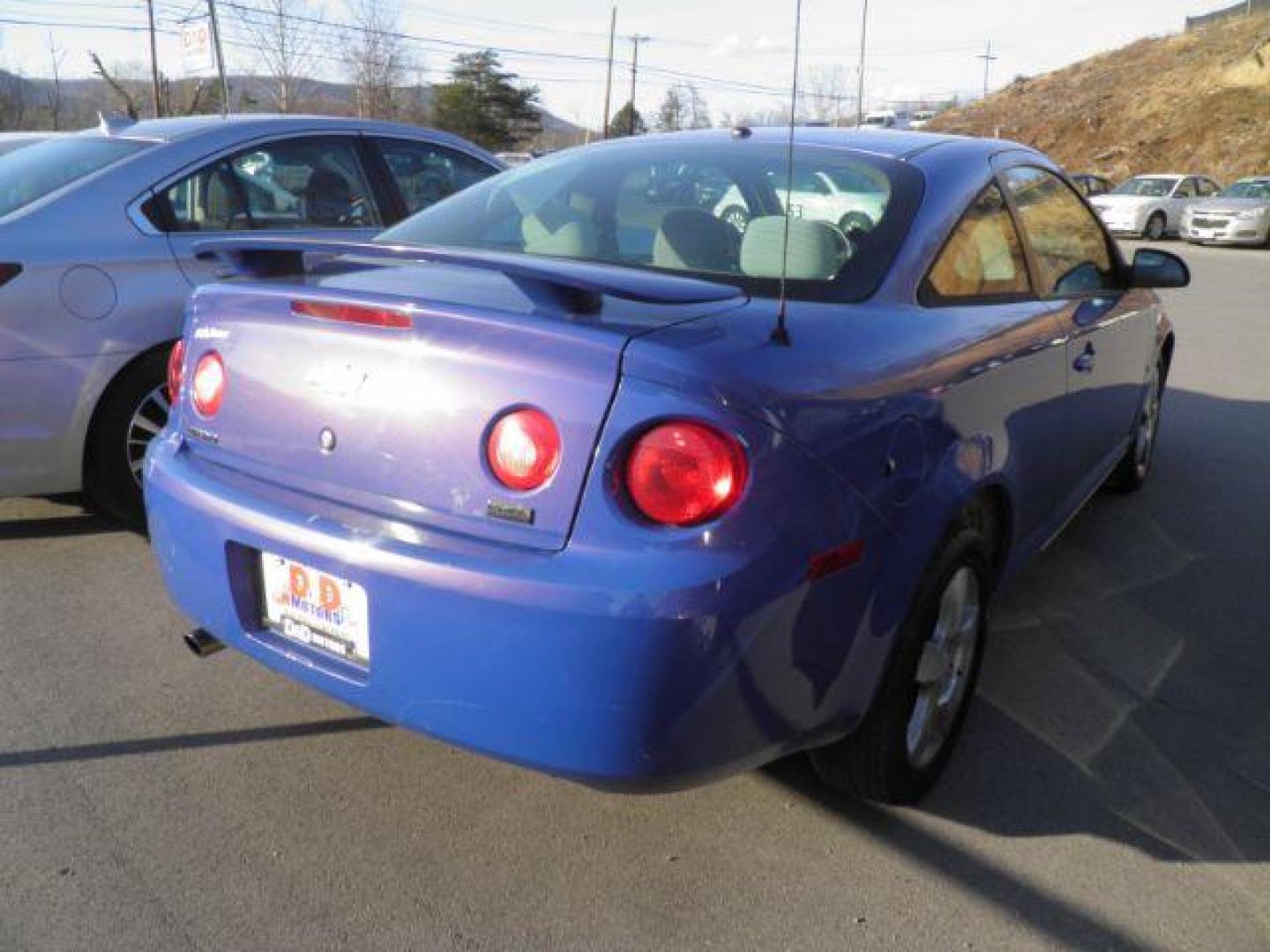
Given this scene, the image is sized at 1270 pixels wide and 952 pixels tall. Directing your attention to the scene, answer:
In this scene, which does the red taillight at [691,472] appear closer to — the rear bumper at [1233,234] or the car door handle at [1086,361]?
the car door handle at [1086,361]

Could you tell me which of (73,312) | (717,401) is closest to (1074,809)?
(717,401)

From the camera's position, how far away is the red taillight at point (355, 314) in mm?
2111

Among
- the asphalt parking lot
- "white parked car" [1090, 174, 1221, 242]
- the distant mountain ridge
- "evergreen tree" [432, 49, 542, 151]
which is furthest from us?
"evergreen tree" [432, 49, 542, 151]

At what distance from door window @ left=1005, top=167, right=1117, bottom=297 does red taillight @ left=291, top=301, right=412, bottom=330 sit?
200cm

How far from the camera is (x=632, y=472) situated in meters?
1.91

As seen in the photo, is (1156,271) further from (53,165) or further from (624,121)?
(624,121)

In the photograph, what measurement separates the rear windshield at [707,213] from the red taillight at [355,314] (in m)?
0.72

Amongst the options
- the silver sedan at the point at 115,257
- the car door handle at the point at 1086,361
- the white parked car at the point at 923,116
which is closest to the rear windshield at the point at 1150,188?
the car door handle at the point at 1086,361

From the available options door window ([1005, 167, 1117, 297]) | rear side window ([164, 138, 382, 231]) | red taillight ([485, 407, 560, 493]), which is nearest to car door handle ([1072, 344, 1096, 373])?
door window ([1005, 167, 1117, 297])

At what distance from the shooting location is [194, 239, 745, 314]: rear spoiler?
6.63ft

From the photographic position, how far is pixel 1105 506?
5.03 m

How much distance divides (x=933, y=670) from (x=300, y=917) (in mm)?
1482

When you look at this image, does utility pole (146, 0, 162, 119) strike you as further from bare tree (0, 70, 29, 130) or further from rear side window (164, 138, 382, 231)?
rear side window (164, 138, 382, 231)

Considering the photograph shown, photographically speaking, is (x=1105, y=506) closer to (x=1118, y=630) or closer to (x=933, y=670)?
(x=1118, y=630)
